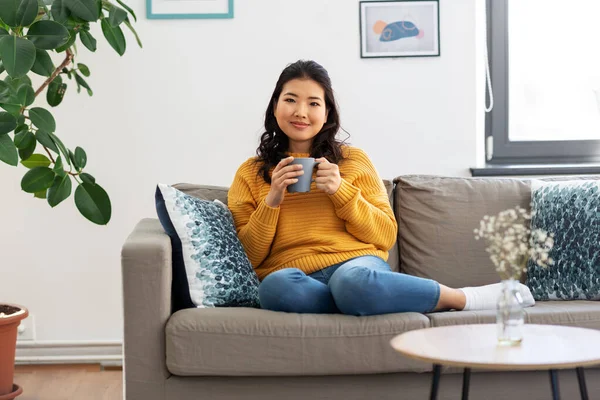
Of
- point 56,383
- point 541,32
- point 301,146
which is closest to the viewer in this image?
point 301,146

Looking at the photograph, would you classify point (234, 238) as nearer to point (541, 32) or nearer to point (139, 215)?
point (139, 215)

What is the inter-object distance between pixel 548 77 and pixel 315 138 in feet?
4.40

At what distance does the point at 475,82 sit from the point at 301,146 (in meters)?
1.00

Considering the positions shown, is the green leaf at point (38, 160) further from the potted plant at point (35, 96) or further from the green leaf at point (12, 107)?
the green leaf at point (12, 107)

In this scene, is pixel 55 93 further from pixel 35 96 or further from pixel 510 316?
pixel 510 316

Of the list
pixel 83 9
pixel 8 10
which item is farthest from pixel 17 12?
pixel 83 9

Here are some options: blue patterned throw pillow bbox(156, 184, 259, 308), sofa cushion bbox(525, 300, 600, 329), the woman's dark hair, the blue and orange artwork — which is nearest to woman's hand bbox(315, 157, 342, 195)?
the woman's dark hair

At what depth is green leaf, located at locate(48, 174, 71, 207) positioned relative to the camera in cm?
250

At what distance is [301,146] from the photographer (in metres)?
2.58

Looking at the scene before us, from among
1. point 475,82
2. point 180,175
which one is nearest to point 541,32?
point 475,82

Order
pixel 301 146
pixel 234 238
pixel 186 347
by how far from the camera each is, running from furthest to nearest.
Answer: pixel 301 146, pixel 234 238, pixel 186 347

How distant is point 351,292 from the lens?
7.01 feet

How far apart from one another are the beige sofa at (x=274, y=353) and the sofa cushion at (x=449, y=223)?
1.30ft

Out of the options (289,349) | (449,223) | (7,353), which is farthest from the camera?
(7,353)
